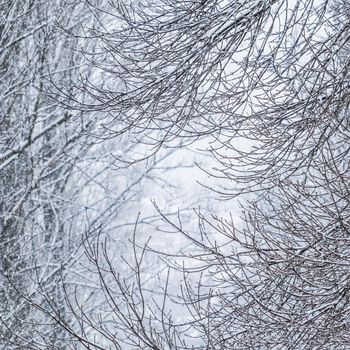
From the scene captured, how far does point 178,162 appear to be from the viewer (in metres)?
12.7

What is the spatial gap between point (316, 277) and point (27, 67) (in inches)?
245

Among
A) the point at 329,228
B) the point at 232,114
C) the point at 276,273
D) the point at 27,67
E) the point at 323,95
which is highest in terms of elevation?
the point at 27,67

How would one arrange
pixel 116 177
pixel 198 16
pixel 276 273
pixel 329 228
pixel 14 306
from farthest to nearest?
pixel 116 177, pixel 14 306, pixel 198 16, pixel 329 228, pixel 276 273

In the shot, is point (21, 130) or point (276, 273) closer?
point (276, 273)

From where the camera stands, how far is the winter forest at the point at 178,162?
13.6ft

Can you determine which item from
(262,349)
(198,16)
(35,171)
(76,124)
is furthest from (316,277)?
(76,124)

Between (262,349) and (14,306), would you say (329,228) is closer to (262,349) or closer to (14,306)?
(262,349)

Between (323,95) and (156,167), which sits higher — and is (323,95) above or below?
below

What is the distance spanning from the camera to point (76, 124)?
10.7m

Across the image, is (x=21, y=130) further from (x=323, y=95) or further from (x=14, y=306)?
(x=323, y=95)

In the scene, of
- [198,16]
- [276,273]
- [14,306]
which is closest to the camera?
[276,273]

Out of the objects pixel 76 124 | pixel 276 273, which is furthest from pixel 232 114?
pixel 76 124

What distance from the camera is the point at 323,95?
5.36 meters

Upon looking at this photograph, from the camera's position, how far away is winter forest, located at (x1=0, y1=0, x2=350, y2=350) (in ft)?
13.6
